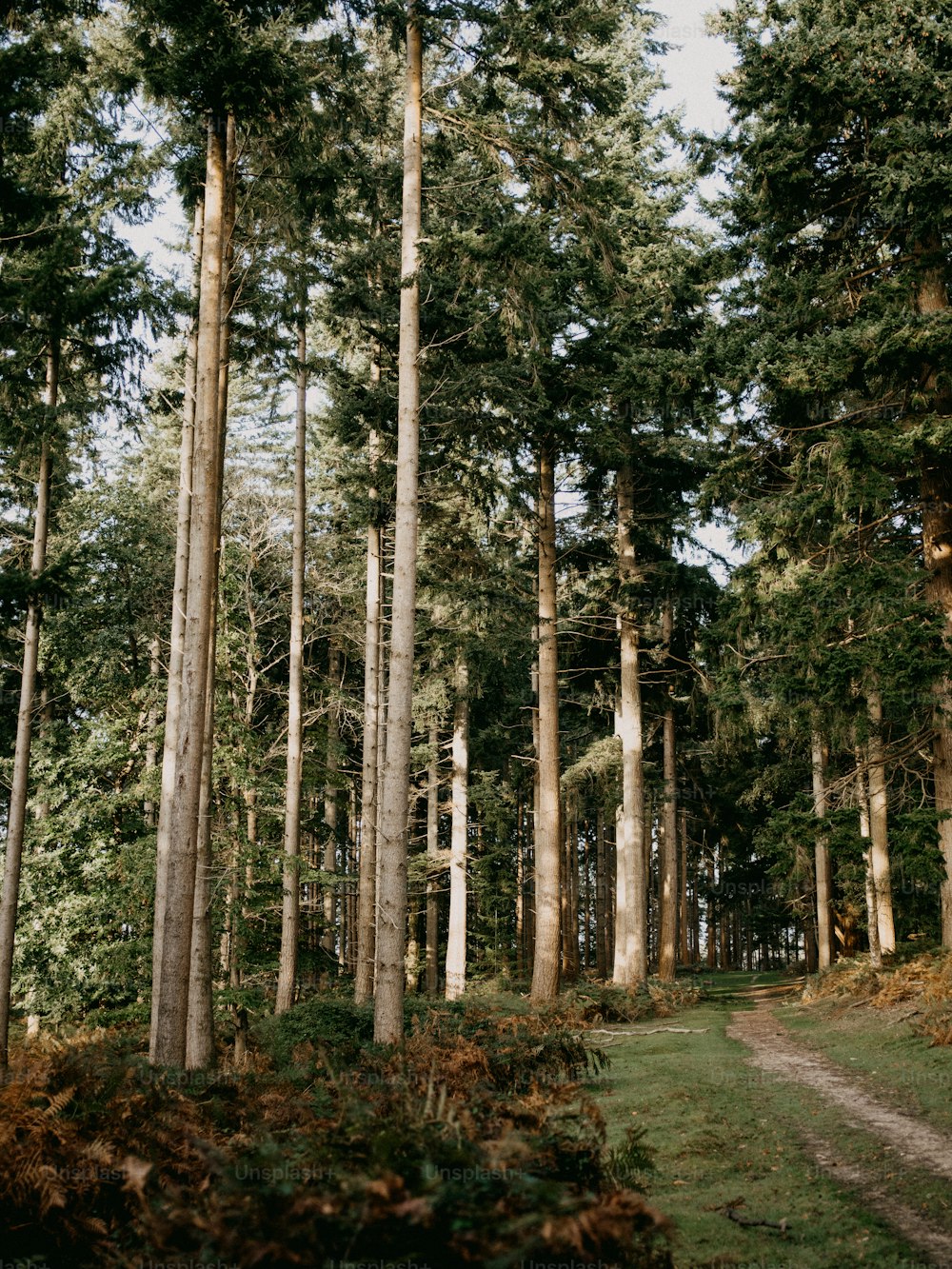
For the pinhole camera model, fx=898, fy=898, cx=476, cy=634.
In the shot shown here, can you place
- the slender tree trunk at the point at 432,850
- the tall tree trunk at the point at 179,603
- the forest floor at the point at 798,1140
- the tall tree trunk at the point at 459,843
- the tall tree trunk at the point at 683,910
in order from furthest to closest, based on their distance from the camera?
1. the tall tree trunk at the point at 683,910
2. the slender tree trunk at the point at 432,850
3. the tall tree trunk at the point at 459,843
4. the tall tree trunk at the point at 179,603
5. the forest floor at the point at 798,1140

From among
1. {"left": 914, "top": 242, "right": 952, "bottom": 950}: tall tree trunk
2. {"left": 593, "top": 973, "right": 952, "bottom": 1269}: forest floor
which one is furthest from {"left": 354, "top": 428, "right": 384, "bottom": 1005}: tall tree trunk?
{"left": 914, "top": 242, "right": 952, "bottom": 950}: tall tree trunk

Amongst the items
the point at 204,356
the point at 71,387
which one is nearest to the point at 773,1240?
the point at 204,356

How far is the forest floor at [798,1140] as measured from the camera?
517cm

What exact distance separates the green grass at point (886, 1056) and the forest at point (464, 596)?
4.3 inches

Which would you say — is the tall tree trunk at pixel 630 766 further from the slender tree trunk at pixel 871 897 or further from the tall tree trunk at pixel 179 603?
the tall tree trunk at pixel 179 603

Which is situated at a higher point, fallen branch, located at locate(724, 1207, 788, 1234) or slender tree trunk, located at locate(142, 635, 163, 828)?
slender tree trunk, located at locate(142, 635, 163, 828)

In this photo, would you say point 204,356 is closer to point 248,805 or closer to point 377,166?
point 377,166

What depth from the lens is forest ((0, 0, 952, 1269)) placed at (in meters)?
5.56

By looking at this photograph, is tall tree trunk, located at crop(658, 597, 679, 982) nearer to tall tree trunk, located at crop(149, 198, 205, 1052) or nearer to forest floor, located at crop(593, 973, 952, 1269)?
forest floor, located at crop(593, 973, 952, 1269)

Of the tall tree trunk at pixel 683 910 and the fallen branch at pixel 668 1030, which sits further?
the tall tree trunk at pixel 683 910

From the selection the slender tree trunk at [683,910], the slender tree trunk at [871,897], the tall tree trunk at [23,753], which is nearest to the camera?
the tall tree trunk at [23,753]

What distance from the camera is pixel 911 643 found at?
1260cm

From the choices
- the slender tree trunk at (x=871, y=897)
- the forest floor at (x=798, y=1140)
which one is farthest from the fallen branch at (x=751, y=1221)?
the slender tree trunk at (x=871, y=897)

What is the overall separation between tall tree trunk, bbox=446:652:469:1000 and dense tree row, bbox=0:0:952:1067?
141mm
